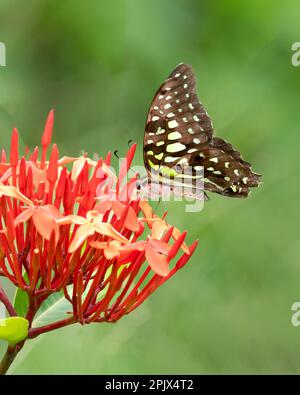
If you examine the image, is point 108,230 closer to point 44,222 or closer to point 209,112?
point 44,222

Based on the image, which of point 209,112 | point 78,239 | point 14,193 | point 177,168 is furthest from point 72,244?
point 209,112

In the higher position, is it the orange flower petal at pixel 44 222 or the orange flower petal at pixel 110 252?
the orange flower petal at pixel 44 222

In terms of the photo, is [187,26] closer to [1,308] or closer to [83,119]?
[83,119]

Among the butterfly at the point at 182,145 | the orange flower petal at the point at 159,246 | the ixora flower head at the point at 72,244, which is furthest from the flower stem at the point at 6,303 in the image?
the butterfly at the point at 182,145

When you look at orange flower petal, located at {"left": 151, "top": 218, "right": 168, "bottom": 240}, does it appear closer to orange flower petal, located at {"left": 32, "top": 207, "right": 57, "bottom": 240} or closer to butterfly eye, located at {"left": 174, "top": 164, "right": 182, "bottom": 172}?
orange flower petal, located at {"left": 32, "top": 207, "right": 57, "bottom": 240}

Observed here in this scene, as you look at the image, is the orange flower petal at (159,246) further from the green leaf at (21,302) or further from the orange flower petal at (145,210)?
the green leaf at (21,302)
